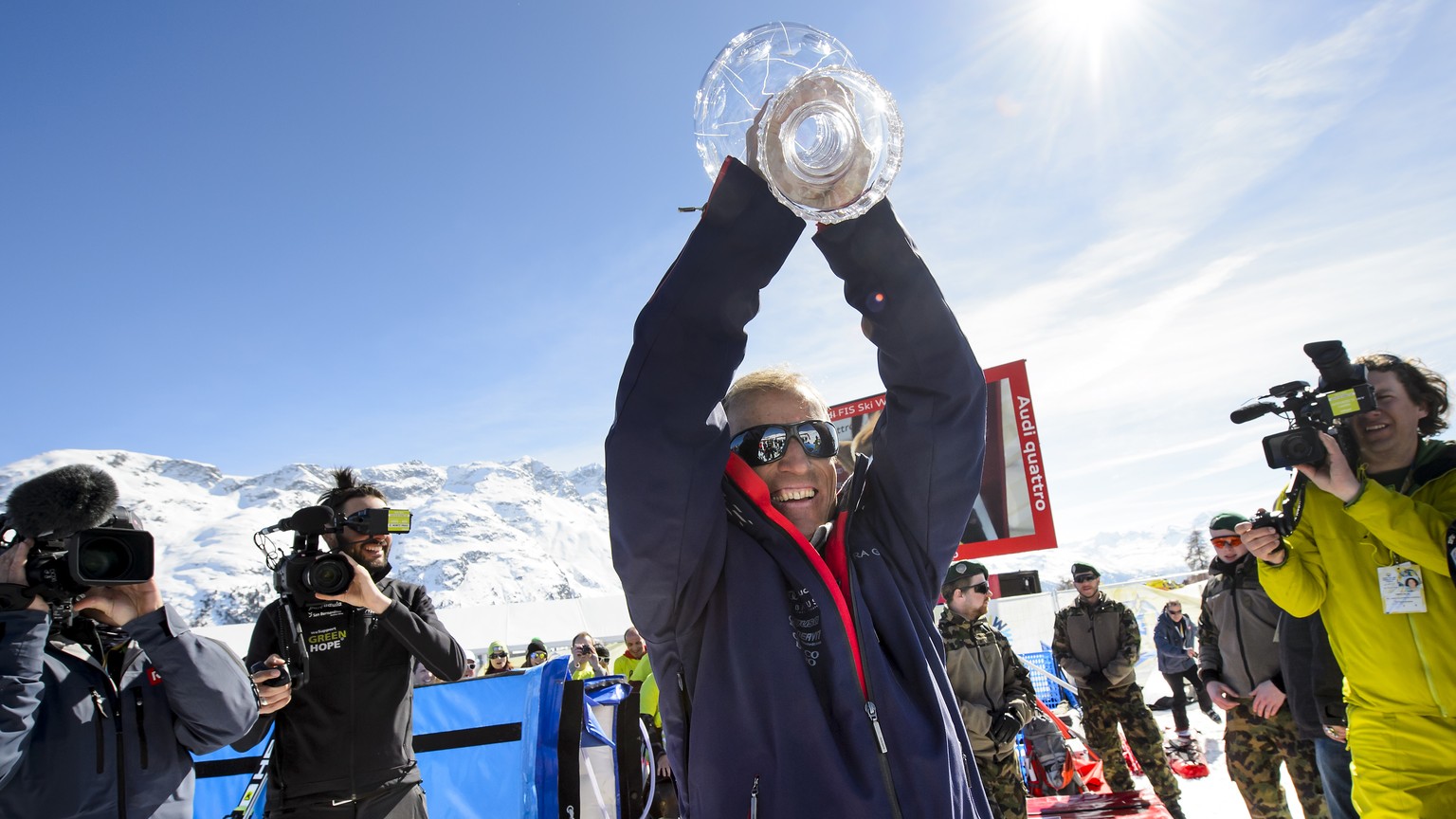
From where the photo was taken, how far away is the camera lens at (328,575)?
316 centimetres

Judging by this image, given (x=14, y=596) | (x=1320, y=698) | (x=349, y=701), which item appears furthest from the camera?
(x=1320, y=698)

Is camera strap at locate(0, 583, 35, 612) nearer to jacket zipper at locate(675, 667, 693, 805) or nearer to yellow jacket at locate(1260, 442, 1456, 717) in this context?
jacket zipper at locate(675, 667, 693, 805)

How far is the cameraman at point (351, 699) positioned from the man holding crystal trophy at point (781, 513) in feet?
7.26

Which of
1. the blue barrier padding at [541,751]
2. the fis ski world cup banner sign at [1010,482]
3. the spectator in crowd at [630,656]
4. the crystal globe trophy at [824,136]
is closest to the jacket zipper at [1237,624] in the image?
the blue barrier padding at [541,751]

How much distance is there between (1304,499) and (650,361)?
3.56 m

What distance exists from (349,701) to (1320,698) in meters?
4.90

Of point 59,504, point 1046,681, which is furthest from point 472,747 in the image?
point 1046,681

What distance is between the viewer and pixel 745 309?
153 centimetres

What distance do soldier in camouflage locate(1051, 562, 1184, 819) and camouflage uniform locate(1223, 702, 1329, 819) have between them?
4.42 feet

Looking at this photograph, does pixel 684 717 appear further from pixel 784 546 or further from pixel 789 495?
pixel 789 495

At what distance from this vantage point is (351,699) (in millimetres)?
3371

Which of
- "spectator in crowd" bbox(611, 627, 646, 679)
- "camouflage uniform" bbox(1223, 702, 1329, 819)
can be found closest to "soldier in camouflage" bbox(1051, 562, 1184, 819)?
"camouflage uniform" bbox(1223, 702, 1329, 819)

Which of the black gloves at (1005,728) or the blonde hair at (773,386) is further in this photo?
the black gloves at (1005,728)

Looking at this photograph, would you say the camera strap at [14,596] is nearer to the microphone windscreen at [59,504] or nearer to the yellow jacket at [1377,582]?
the microphone windscreen at [59,504]
